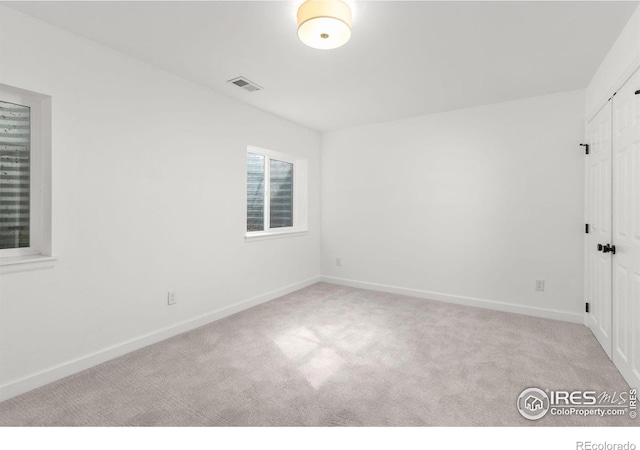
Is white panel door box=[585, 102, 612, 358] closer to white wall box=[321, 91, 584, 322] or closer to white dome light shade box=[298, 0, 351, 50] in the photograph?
white wall box=[321, 91, 584, 322]

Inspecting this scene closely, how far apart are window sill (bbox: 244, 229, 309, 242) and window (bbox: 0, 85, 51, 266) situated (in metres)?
1.92

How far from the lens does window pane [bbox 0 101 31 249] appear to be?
2.11m

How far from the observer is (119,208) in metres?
2.57

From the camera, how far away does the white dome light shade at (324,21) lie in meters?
1.85

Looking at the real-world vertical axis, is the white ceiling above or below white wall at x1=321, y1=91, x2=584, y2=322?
above

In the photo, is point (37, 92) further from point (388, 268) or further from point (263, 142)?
point (388, 268)

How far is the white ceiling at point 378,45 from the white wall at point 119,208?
9.3 inches

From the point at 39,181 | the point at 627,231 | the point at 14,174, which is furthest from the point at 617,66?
the point at 14,174

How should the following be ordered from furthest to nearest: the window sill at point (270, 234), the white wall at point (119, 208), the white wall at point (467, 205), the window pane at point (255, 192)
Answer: the window pane at point (255, 192) → the window sill at point (270, 234) → the white wall at point (467, 205) → the white wall at point (119, 208)

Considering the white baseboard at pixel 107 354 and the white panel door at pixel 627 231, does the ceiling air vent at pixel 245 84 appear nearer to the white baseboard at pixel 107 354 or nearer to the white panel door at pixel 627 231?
the white baseboard at pixel 107 354

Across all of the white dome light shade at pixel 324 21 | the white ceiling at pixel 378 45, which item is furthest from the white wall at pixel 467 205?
the white dome light shade at pixel 324 21

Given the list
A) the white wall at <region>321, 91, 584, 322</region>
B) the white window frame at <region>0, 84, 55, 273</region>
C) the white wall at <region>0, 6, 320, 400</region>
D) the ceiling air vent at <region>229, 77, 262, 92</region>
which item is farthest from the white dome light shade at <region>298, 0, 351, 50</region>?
the white wall at <region>321, 91, 584, 322</region>
